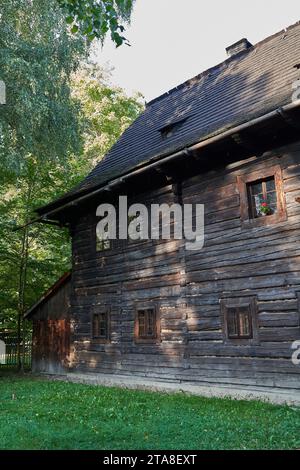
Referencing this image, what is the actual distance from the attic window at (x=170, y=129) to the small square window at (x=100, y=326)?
19.0ft

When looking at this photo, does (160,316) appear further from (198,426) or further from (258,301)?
(198,426)

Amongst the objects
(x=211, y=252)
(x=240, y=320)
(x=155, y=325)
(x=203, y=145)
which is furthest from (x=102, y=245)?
(x=240, y=320)

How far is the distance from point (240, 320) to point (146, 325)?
302cm

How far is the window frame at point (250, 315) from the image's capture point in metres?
9.02

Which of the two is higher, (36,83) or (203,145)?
(36,83)

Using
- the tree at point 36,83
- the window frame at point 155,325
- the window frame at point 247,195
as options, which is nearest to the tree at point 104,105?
the tree at point 36,83

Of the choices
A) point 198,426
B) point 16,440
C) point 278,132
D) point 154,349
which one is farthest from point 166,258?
point 16,440

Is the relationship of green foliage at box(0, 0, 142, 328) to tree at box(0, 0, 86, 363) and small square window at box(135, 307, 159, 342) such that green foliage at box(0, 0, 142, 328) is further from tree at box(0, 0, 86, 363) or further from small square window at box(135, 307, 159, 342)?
small square window at box(135, 307, 159, 342)

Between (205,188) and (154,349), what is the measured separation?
4.37 meters

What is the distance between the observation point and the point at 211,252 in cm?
1009

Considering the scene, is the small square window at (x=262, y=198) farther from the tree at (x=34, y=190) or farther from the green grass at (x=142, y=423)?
A: the tree at (x=34, y=190)

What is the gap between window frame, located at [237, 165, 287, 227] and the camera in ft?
29.6

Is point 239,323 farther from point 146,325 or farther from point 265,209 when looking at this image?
point 146,325

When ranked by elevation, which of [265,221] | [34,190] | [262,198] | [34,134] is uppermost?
[34,134]
